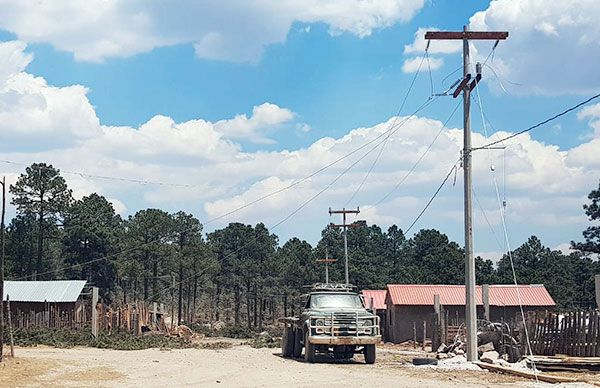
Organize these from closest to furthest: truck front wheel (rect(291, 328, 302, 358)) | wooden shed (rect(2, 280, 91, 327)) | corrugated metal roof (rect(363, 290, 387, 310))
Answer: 1. truck front wheel (rect(291, 328, 302, 358))
2. wooden shed (rect(2, 280, 91, 327))
3. corrugated metal roof (rect(363, 290, 387, 310))

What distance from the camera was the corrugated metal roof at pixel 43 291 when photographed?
52.8m

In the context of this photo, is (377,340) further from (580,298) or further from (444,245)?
(444,245)

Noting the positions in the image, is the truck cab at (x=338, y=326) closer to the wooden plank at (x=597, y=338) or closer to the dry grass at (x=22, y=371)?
the wooden plank at (x=597, y=338)

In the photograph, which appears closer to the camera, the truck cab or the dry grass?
the dry grass

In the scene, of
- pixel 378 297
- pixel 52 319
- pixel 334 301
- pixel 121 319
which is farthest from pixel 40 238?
pixel 334 301

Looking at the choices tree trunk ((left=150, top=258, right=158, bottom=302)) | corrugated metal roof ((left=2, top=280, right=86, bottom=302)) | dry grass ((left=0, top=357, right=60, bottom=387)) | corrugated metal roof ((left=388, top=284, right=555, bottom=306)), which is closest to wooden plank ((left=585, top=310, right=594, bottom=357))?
dry grass ((left=0, top=357, right=60, bottom=387))

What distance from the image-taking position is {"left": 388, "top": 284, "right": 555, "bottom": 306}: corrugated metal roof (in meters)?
52.7

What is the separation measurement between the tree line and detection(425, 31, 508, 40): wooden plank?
40.5 m

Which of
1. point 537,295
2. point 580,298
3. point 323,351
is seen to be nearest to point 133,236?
point 537,295

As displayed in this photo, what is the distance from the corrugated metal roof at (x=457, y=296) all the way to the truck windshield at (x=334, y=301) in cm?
2486

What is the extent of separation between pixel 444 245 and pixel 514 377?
270 ft

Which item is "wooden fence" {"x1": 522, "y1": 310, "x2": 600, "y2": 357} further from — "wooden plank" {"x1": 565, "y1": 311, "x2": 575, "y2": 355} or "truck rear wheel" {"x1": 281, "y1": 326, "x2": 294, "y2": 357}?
"truck rear wheel" {"x1": 281, "y1": 326, "x2": 294, "y2": 357}

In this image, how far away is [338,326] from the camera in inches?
1008

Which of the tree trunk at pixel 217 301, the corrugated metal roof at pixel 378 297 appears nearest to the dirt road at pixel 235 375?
the corrugated metal roof at pixel 378 297
